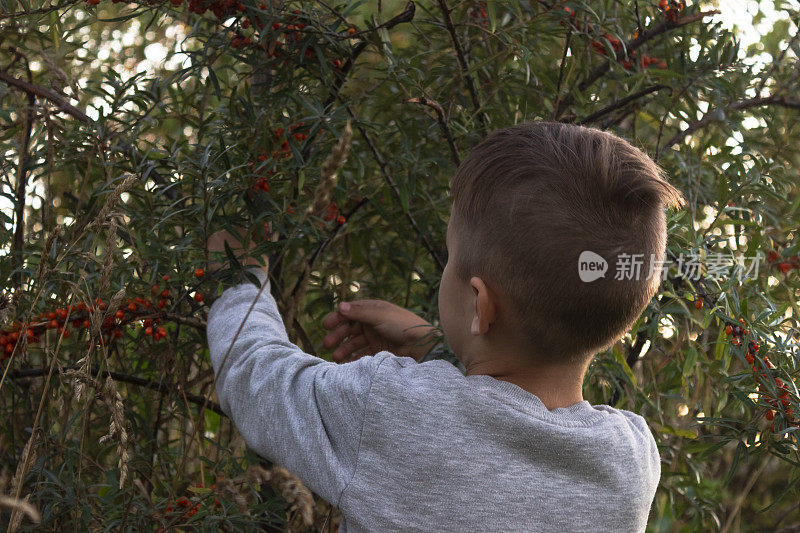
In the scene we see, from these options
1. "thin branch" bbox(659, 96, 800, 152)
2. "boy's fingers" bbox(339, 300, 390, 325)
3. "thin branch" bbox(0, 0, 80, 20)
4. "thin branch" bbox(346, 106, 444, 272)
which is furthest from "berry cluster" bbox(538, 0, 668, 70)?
"thin branch" bbox(0, 0, 80, 20)

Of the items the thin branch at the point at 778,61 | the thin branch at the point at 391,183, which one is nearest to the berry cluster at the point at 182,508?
the thin branch at the point at 391,183

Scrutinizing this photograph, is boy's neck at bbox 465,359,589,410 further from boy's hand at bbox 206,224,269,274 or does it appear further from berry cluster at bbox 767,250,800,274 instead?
berry cluster at bbox 767,250,800,274

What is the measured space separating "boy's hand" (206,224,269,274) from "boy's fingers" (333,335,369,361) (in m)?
0.23

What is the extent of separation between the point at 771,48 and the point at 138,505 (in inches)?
76.9

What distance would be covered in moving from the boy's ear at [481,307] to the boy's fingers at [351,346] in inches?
17.4

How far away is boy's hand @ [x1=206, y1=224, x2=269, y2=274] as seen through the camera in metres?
1.34

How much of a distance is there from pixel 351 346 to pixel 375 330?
60 millimetres

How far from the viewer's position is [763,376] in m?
1.33

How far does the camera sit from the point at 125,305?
4.41ft

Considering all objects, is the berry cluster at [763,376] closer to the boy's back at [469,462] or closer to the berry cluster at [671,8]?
the boy's back at [469,462]

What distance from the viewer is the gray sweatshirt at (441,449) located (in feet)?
3.48

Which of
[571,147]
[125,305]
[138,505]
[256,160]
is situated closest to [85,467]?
[138,505]

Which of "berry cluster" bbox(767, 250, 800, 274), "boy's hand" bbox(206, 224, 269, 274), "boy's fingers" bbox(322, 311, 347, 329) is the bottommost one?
"berry cluster" bbox(767, 250, 800, 274)

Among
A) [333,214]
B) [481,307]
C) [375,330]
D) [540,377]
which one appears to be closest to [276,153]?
[333,214]
